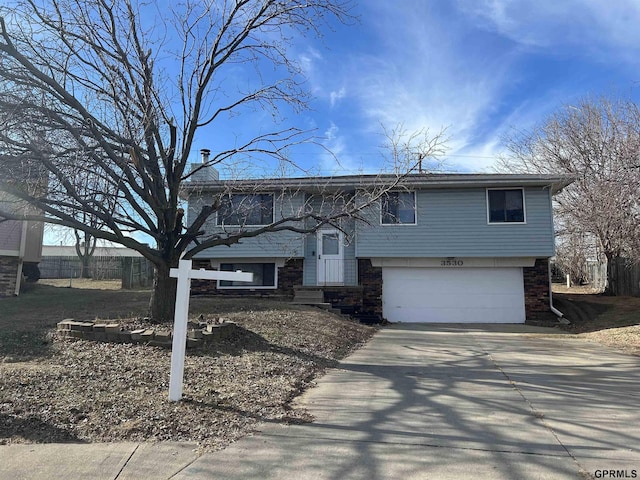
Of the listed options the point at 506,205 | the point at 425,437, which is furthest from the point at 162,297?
the point at 506,205

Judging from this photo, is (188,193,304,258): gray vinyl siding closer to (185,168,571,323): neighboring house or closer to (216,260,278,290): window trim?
(185,168,571,323): neighboring house

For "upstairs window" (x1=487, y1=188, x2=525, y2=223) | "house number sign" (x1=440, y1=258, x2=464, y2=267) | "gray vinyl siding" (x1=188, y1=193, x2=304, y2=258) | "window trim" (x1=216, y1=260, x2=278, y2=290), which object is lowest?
"window trim" (x1=216, y1=260, x2=278, y2=290)

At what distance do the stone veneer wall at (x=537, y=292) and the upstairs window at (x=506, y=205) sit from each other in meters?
1.80

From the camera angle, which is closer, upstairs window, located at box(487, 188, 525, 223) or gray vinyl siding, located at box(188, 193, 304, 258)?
upstairs window, located at box(487, 188, 525, 223)

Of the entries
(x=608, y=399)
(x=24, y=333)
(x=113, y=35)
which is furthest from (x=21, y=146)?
(x=608, y=399)

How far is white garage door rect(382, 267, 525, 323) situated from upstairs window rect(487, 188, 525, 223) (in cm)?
181

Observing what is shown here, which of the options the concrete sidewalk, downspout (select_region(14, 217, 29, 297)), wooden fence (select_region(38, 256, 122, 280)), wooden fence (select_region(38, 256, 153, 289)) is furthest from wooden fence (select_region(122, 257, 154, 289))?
the concrete sidewalk

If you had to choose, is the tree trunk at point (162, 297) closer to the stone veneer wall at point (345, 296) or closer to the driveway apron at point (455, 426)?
the driveway apron at point (455, 426)

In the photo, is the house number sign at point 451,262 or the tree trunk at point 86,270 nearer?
the house number sign at point 451,262

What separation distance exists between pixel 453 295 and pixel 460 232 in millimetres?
2240

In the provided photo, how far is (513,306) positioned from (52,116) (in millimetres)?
14970

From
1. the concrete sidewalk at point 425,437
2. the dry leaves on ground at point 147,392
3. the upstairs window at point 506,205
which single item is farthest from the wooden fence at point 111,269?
the concrete sidewalk at point 425,437

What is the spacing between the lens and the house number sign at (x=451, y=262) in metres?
17.1

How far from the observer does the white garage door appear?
16.8 metres
